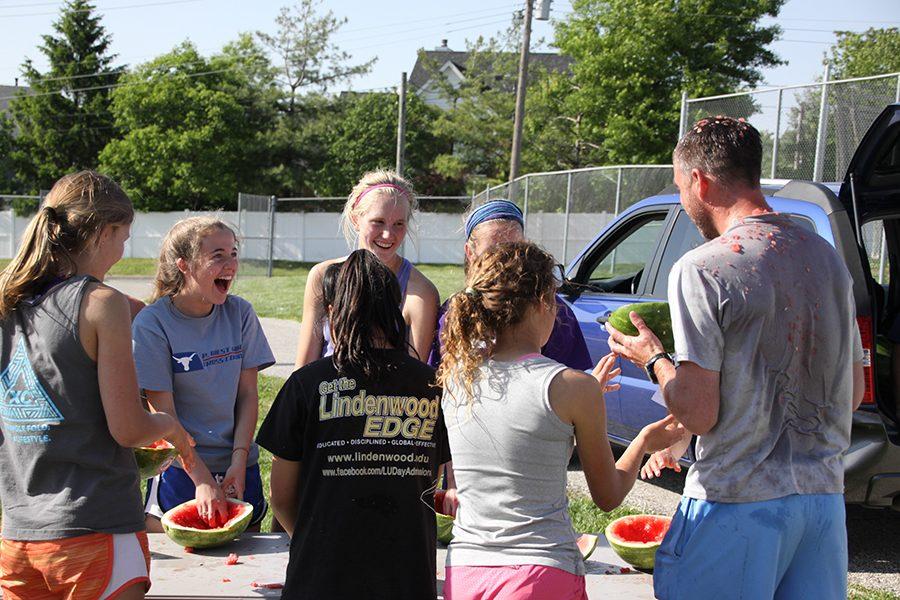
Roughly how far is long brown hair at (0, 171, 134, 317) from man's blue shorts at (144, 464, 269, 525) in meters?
1.55

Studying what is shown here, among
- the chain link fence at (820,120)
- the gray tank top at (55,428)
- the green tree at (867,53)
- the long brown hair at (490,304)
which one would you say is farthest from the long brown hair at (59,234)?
the green tree at (867,53)

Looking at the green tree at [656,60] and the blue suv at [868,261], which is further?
the green tree at [656,60]

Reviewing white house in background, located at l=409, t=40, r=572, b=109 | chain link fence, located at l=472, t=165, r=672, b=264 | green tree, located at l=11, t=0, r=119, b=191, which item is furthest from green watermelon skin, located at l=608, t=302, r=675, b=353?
white house in background, located at l=409, t=40, r=572, b=109

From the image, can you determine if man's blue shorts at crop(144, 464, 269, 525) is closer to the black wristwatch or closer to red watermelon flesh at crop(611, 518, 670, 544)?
red watermelon flesh at crop(611, 518, 670, 544)

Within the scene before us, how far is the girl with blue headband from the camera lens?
3744 millimetres

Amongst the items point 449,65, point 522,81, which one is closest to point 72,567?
point 522,81

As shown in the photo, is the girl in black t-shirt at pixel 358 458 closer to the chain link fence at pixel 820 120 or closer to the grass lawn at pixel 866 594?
the grass lawn at pixel 866 594

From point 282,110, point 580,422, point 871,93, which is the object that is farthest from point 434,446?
point 282,110

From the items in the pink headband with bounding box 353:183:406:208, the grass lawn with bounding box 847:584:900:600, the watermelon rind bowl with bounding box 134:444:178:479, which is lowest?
the grass lawn with bounding box 847:584:900:600

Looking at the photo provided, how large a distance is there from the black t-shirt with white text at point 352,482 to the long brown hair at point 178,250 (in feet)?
4.81

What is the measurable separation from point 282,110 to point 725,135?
1930 inches

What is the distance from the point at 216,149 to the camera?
45.8 meters

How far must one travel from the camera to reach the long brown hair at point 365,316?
2695 millimetres

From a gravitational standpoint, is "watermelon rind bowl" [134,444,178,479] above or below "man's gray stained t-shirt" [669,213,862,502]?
below
